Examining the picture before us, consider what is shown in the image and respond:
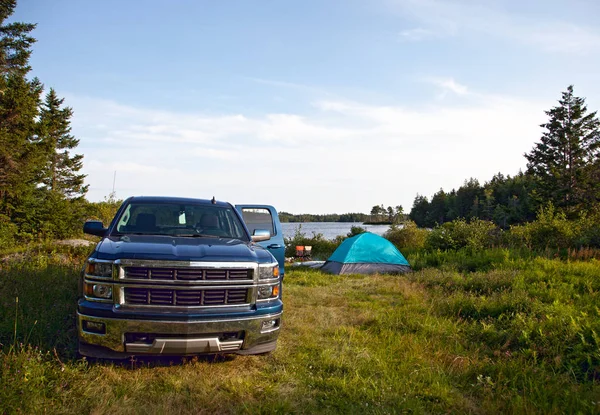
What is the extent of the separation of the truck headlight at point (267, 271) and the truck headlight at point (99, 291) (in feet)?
4.53

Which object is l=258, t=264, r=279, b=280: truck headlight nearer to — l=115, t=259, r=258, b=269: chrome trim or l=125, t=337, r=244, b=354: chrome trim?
l=115, t=259, r=258, b=269: chrome trim

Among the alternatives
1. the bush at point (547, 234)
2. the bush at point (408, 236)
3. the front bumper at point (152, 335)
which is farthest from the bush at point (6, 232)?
the bush at point (547, 234)

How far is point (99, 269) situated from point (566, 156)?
51864 millimetres

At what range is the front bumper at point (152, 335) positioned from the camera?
3.42 m

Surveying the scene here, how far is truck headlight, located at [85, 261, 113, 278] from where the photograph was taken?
3564 mm

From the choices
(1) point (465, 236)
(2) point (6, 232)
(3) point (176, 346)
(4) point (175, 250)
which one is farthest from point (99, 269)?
(2) point (6, 232)

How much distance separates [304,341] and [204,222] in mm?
2023

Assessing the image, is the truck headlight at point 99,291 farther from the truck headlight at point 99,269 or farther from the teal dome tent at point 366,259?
the teal dome tent at point 366,259

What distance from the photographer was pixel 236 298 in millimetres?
3844

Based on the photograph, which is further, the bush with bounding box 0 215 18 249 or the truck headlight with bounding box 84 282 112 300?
the bush with bounding box 0 215 18 249

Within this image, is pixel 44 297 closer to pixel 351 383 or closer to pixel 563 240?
pixel 351 383

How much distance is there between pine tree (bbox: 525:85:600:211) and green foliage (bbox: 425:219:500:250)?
30284 mm

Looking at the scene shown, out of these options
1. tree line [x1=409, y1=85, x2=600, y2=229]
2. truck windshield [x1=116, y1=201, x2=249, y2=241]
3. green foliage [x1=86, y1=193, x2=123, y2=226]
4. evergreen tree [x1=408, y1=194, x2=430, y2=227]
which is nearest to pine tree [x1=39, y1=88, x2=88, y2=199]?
green foliage [x1=86, y1=193, x2=123, y2=226]

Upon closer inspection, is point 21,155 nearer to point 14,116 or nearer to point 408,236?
point 14,116
